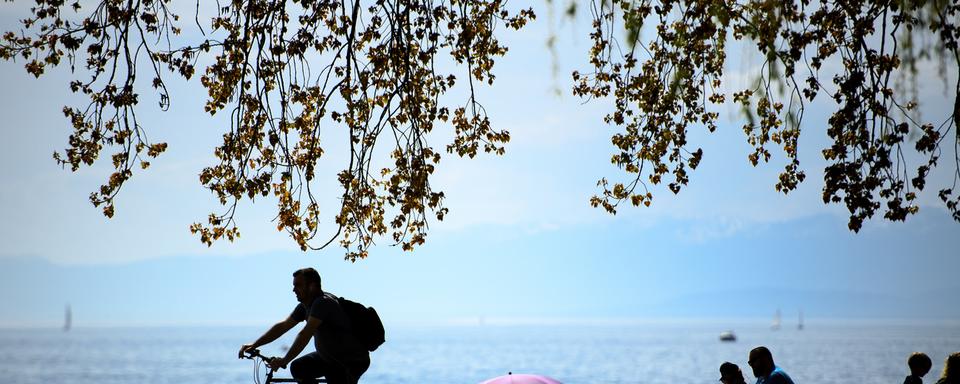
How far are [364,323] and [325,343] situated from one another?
0.35 meters

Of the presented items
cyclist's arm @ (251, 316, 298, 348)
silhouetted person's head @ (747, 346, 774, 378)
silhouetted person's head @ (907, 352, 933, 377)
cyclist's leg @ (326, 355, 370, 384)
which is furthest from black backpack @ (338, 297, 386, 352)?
silhouetted person's head @ (907, 352, 933, 377)

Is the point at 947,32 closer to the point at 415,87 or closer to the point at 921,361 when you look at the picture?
the point at 921,361

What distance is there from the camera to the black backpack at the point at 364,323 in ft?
29.5

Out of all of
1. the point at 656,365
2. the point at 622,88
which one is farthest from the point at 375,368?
the point at 622,88

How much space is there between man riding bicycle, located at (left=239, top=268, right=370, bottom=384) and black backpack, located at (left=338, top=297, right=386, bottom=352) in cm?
4

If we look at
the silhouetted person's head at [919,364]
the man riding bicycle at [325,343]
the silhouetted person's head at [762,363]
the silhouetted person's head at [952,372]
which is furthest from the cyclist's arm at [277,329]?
the silhouetted person's head at [952,372]

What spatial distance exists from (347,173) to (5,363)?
447ft

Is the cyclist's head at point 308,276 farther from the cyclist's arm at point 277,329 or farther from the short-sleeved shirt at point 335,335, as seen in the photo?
the cyclist's arm at point 277,329

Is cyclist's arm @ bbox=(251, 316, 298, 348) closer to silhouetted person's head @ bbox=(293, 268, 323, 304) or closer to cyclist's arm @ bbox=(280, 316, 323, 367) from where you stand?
cyclist's arm @ bbox=(280, 316, 323, 367)

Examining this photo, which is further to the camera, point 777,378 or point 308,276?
point 777,378

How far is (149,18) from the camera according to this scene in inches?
411

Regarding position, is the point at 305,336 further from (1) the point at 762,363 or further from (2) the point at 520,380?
(1) the point at 762,363

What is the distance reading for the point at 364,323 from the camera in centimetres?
902

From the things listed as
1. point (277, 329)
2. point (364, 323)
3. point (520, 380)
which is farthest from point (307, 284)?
point (520, 380)
